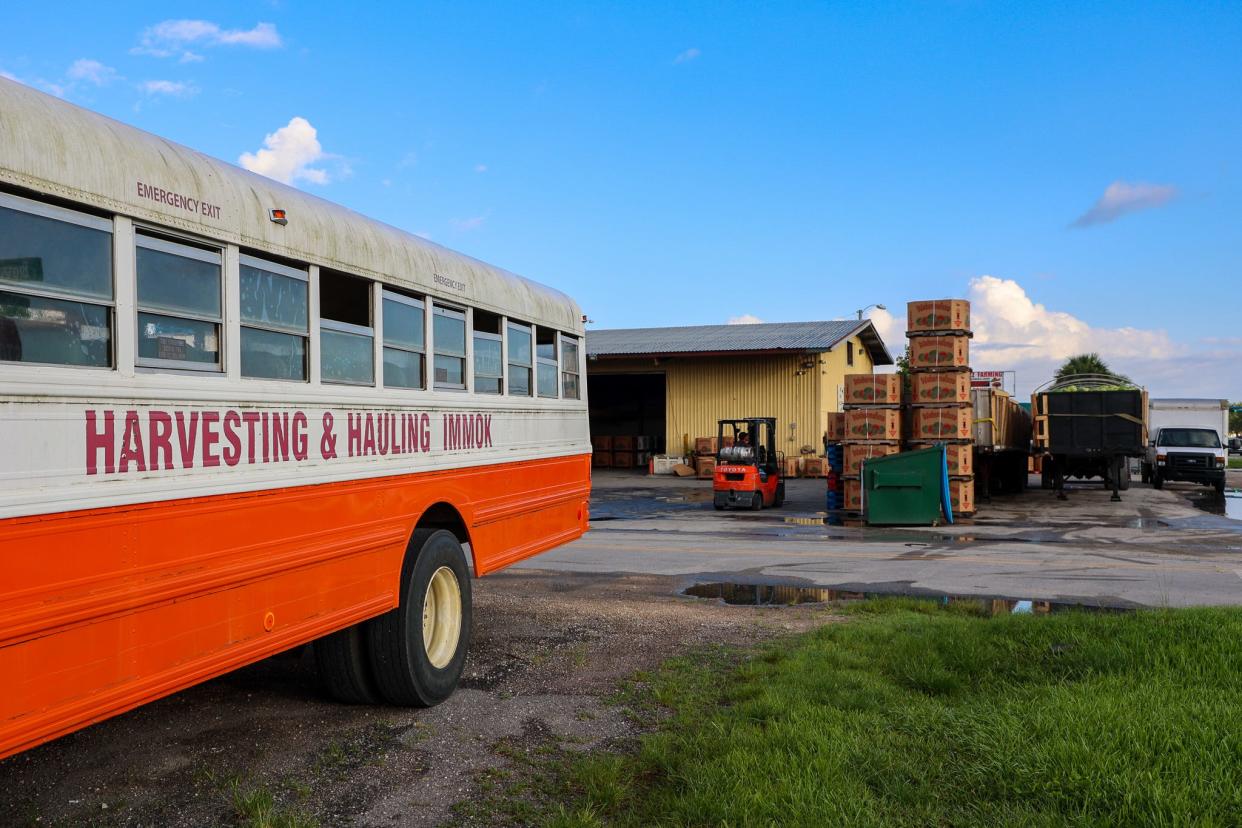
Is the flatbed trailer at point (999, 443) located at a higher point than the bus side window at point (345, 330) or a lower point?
lower

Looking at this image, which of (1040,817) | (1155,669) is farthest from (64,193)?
(1155,669)

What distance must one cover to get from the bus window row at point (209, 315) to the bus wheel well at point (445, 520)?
81 centimetres

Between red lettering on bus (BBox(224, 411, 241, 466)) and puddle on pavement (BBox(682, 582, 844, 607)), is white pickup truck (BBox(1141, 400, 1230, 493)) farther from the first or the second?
red lettering on bus (BBox(224, 411, 241, 466))

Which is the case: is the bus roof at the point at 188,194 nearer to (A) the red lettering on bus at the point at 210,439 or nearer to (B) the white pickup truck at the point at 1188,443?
(A) the red lettering on bus at the point at 210,439

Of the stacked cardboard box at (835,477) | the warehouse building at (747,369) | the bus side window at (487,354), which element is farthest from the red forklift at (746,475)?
the bus side window at (487,354)

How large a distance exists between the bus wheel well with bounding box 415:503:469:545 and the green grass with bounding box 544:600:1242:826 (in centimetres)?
165

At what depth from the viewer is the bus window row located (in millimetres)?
3561

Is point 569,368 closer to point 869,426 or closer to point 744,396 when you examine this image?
point 869,426

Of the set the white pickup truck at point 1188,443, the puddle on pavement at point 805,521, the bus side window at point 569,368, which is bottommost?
the puddle on pavement at point 805,521

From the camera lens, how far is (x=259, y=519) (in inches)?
179

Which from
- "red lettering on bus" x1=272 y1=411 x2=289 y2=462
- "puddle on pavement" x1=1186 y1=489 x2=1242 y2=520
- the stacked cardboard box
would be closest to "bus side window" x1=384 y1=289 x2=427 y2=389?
"red lettering on bus" x1=272 y1=411 x2=289 y2=462

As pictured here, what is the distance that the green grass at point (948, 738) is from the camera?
4172mm

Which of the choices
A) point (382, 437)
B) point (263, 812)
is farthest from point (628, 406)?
point (263, 812)

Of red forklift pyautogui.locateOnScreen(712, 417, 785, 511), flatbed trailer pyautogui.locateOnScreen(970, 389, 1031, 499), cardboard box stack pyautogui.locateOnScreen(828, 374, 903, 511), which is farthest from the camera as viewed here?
flatbed trailer pyautogui.locateOnScreen(970, 389, 1031, 499)
